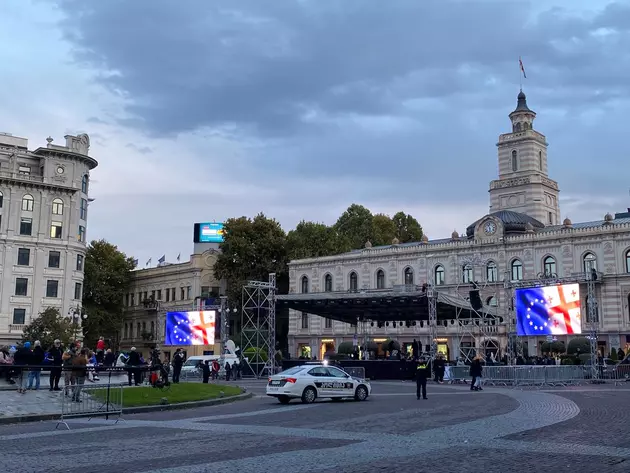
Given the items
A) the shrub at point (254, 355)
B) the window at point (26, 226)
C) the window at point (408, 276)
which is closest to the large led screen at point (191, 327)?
the shrub at point (254, 355)

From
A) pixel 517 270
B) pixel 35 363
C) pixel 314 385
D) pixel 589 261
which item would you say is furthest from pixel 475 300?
pixel 35 363

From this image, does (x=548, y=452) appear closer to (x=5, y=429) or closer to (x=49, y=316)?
(x=5, y=429)

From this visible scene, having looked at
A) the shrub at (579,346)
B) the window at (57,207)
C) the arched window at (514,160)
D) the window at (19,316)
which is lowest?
the shrub at (579,346)

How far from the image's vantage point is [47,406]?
67.6 feet

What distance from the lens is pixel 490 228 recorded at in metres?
63.6

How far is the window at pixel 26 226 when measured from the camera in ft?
210

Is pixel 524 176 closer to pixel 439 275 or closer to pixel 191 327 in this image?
pixel 439 275

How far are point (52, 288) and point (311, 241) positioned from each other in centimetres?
2947

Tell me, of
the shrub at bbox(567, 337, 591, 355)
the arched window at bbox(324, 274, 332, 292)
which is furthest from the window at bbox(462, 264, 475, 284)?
the arched window at bbox(324, 274, 332, 292)

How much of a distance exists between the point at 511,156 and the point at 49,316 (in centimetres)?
4942

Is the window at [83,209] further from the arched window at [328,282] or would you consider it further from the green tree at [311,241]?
the arched window at [328,282]

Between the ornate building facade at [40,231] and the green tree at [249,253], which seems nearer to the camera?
the ornate building facade at [40,231]

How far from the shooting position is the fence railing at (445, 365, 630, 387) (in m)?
35.3

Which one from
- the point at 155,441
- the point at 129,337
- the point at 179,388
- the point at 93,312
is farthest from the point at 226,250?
the point at 155,441
